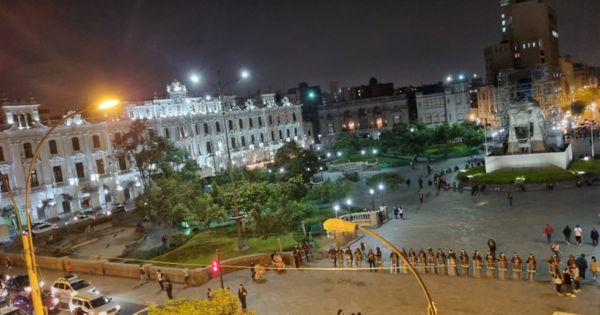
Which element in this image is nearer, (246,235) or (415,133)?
(246,235)

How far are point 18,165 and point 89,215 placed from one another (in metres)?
8.80

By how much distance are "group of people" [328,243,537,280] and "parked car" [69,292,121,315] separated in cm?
1117

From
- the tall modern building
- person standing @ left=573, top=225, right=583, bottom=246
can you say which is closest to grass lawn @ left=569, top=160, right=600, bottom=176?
person standing @ left=573, top=225, right=583, bottom=246

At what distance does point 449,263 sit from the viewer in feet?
73.3

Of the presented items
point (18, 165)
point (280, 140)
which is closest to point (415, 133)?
point (280, 140)

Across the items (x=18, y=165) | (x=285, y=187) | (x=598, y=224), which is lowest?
(x=598, y=224)

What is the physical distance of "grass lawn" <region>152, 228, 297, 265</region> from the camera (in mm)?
32656

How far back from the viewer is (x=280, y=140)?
88.1m

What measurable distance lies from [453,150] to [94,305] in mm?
64913

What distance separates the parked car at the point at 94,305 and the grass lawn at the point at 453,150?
62299 millimetres

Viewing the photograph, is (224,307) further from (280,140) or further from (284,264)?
(280,140)

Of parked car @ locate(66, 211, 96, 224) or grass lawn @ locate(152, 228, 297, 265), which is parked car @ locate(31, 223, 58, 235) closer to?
parked car @ locate(66, 211, 96, 224)

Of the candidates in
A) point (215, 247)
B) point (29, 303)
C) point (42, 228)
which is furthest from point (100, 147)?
point (29, 303)

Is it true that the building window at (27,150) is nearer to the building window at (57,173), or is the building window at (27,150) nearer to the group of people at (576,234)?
the building window at (57,173)
